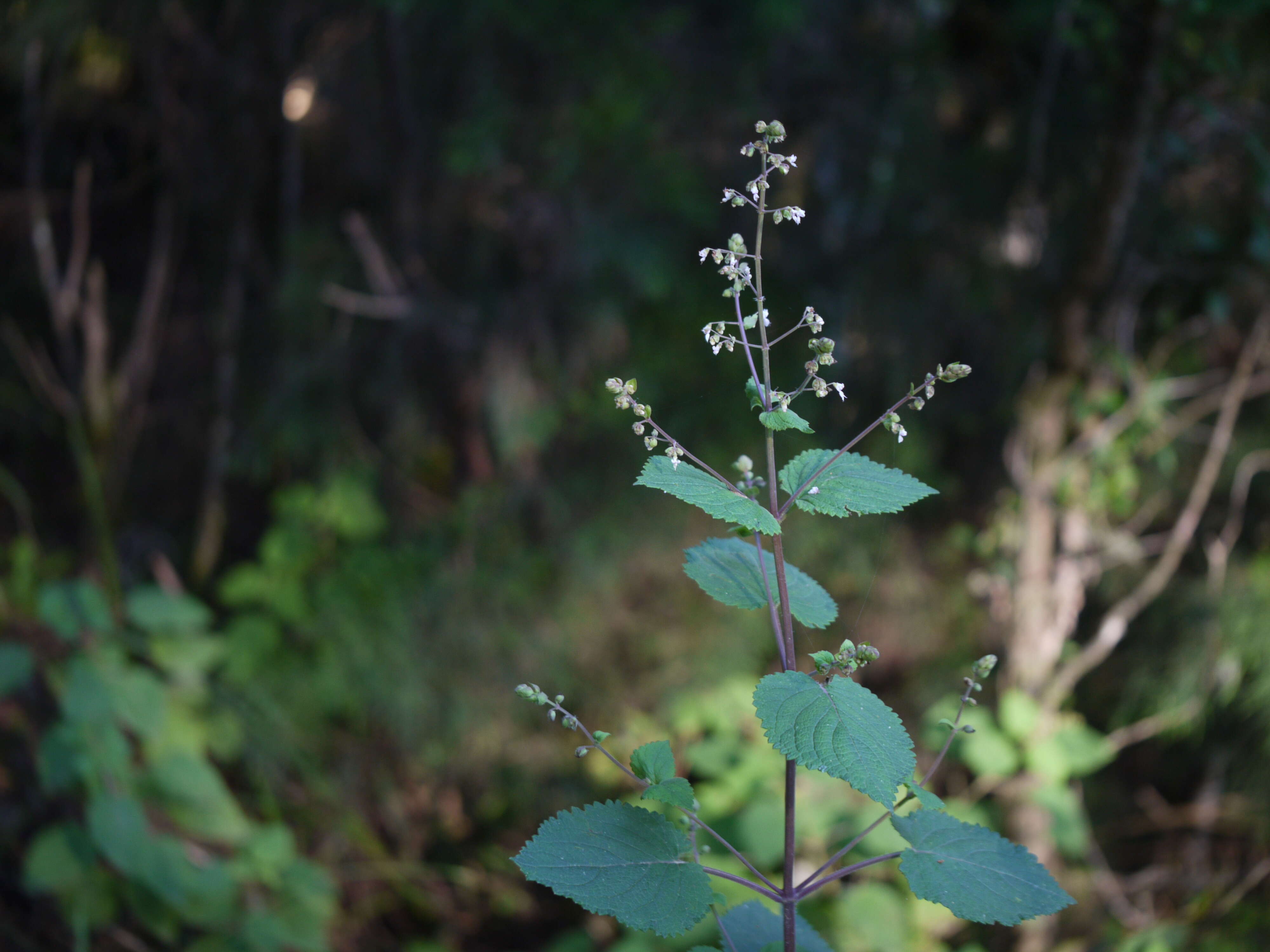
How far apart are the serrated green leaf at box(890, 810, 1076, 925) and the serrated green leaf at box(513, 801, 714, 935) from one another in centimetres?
13

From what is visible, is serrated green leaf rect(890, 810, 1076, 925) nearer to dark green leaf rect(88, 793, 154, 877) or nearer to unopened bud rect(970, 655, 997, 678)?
unopened bud rect(970, 655, 997, 678)

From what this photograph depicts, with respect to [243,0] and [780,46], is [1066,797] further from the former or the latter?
[243,0]

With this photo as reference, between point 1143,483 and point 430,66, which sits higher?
point 430,66

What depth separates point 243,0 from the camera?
64.9 inches

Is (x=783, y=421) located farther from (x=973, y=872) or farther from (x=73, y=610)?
(x=73, y=610)

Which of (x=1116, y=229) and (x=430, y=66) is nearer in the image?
(x=1116, y=229)

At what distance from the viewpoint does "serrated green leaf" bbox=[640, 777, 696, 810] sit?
1.65 ft

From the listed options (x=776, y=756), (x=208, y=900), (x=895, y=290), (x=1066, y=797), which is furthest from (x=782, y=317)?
(x=208, y=900)

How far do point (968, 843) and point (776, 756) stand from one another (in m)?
0.98

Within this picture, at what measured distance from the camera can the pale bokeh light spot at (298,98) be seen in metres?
1.71

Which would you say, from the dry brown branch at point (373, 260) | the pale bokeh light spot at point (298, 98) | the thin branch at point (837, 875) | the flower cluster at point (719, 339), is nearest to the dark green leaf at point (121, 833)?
the dry brown branch at point (373, 260)

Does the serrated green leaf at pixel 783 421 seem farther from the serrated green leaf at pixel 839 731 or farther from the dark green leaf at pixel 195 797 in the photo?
the dark green leaf at pixel 195 797

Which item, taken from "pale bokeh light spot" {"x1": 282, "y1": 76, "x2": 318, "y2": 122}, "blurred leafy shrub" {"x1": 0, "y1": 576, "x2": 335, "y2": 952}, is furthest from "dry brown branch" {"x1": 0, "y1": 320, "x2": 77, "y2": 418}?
"pale bokeh light spot" {"x1": 282, "y1": 76, "x2": 318, "y2": 122}

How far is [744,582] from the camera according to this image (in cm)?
56
